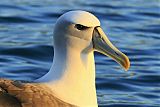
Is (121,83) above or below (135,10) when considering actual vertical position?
below

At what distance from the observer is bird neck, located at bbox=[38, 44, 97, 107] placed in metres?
7.21

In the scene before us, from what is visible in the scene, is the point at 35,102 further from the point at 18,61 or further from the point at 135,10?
the point at 135,10

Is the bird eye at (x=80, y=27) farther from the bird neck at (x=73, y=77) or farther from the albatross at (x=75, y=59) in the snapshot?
the bird neck at (x=73, y=77)

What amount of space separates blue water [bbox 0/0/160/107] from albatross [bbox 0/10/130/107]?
5.55 feet

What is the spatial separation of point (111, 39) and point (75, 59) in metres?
5.02

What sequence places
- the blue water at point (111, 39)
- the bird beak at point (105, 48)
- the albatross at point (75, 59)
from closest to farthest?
the albatross at point (75, 59) → the bird beak at point (105, 48) → the blue water at point (111, 39)

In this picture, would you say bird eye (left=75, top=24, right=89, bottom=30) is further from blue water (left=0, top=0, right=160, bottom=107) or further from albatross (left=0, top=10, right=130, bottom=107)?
blue water (left=0, top=0, right=160, bottom=107)

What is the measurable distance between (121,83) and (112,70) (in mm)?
649

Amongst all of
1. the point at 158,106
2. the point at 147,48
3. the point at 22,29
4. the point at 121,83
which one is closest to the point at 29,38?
the point at 22,29

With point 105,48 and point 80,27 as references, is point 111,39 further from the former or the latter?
point 80,27

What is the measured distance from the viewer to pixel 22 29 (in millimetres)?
13031

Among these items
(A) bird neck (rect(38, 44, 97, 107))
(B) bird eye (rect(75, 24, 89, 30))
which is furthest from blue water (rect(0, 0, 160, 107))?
(B) bird eye (rect(75, 24, 89, 30))

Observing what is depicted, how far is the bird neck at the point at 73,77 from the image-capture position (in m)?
7.21

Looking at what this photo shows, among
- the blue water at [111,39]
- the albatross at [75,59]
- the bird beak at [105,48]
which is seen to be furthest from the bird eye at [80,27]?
the blue water at [111,39]
